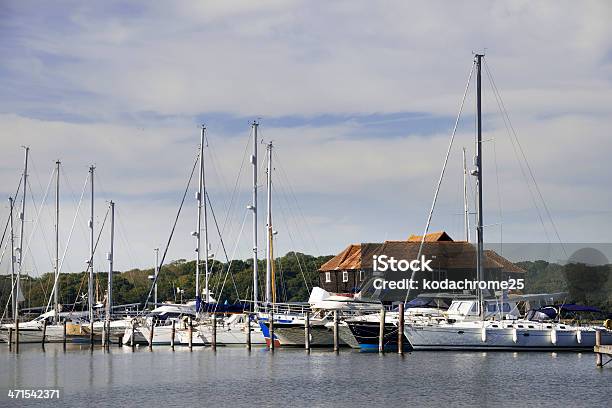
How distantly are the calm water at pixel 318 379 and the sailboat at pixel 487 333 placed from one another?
0.65m

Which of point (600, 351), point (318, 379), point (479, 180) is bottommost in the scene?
point (318, 379)

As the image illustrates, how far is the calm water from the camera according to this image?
40.5 metres

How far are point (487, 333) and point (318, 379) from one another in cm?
1300

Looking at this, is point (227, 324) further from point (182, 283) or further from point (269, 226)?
Result: point (182, 283)

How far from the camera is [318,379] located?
46.8 m

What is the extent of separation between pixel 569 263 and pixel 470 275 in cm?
777

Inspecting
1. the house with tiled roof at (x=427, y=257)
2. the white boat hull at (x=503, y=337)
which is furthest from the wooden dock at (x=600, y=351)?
the house with tiled roof at (x=427, y=257)

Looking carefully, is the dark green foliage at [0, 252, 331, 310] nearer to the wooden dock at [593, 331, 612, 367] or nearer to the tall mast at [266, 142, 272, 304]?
the tall mast at [266, 142, 272, 304]

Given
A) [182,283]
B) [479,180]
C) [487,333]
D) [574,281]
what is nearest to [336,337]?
[487,333]

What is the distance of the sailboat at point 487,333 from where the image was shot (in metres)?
55.7

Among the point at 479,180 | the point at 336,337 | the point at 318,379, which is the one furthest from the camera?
the point at 336,337

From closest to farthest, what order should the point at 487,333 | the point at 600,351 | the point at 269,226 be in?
1. the point at 600,351
2. the point at 487,333
3. the point at 269,226

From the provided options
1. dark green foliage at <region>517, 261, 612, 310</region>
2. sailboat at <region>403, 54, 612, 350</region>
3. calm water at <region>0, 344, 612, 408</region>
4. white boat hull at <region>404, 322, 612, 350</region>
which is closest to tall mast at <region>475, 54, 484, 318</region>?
sailboat at <region>403, 54, 612, 350</region>

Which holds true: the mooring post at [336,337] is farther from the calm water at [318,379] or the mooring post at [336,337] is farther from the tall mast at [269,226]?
the tall mast at [269,226]
